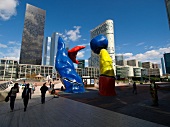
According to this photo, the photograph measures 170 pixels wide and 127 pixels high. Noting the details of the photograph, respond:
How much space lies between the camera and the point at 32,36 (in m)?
138

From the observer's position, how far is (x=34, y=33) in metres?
140

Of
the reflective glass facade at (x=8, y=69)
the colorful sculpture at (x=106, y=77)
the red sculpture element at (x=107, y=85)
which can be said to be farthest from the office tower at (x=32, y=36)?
the red sculpture element at (x=107, y=85)

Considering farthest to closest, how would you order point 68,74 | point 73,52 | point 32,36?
1. point 32,36
2. point 73,52
3. point 68,74

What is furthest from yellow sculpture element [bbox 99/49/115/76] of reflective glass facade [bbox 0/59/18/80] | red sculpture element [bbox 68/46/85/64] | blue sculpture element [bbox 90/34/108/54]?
reflective glass facade [bbox 0/59/18/80]

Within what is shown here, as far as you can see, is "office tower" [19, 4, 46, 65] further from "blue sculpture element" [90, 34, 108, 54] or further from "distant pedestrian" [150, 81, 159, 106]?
"distant pedestrian" [150, 81, 159, 106]

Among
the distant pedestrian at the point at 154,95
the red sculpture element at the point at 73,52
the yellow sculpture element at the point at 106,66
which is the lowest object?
the distant pedestrian at the point at 154,95

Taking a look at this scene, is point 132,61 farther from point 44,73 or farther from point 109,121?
point 109,121

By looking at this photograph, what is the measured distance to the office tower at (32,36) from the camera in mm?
132500

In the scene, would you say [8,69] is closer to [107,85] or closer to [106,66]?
[106,66]

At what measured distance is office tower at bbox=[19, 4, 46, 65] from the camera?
13250 cm

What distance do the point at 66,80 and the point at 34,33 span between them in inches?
5556

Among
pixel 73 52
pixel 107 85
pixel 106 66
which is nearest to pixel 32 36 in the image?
pixel 73 52

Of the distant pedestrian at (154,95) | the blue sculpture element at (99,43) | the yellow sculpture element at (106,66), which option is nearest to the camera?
the distant pedestrian at (154,95)

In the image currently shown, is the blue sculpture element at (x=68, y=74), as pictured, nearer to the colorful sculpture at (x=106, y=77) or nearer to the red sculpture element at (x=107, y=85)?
the colorful sculpture at (x=106, y=77)
